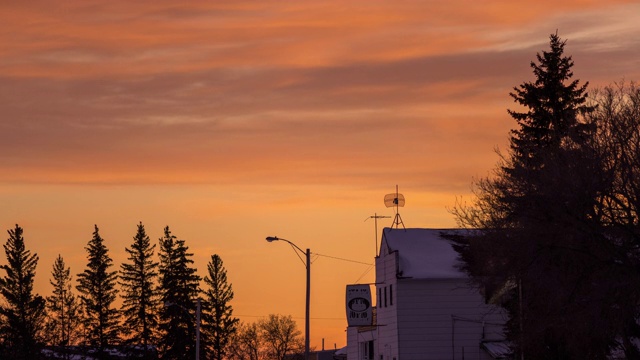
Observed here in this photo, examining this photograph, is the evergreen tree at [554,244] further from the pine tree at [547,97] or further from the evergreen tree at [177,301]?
the evergreen tree at [177,301]

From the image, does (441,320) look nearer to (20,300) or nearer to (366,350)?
(366,350)

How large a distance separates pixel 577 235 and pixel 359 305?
1063 inches

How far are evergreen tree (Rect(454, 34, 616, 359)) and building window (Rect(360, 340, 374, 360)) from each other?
83.5 ft

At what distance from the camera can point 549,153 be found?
181 feet

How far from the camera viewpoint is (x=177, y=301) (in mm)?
124000

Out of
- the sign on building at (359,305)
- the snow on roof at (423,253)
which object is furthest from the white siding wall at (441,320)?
the sign on building at (359,305)

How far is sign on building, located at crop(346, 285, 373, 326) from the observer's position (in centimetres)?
7506

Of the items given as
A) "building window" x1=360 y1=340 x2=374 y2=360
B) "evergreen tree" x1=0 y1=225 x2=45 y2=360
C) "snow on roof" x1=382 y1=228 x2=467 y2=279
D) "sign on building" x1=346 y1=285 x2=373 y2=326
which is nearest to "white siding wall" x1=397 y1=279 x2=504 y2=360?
"snow on roof" x1=382 y1=228 x2=467 y2=279

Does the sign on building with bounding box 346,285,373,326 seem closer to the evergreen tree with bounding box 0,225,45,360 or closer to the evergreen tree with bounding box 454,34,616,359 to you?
the evergreen tree with bounding box 454,34,616,359

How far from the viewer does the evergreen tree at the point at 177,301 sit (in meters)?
122

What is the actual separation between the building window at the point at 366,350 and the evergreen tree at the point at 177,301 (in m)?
38.7

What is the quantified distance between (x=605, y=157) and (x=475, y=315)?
28.6 m

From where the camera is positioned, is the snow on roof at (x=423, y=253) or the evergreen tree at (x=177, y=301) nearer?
the snow on roof at (x=423, y=253)

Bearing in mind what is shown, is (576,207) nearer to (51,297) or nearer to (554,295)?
(554,295)
